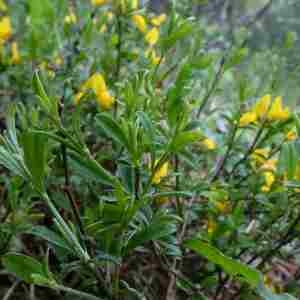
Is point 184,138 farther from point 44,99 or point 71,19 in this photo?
point 71,19

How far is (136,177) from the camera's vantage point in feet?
1.77

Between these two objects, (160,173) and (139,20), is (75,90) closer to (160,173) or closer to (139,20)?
(139,20)

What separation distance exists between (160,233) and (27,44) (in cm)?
58

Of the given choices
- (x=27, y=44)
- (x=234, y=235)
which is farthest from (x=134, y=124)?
(x=27, y=44)

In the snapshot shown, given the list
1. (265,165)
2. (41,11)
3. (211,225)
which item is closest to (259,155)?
(265,165)

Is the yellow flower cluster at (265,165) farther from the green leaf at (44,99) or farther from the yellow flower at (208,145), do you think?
the green leaf at (44,99)

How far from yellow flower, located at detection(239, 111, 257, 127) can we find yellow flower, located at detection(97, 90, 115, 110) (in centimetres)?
19

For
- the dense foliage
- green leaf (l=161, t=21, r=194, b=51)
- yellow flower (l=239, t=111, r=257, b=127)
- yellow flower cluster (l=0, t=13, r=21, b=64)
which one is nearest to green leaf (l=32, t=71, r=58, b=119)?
the dense foliage

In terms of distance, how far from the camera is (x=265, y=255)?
688 millimetres

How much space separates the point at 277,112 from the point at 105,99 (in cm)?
25

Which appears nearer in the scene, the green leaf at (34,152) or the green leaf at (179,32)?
the green leaf at (34,152)

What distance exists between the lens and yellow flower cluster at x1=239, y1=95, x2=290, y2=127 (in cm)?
74

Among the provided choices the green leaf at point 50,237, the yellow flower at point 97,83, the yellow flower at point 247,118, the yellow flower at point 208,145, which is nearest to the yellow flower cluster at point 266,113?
the yellow flower at point 247,118

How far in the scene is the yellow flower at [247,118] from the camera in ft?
2.46
